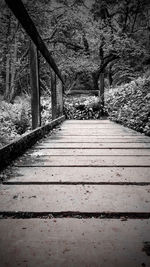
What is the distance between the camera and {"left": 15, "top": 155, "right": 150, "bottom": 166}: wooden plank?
1.79 meters

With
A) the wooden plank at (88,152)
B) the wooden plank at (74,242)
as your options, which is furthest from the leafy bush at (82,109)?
the wooden plank at (74,242)

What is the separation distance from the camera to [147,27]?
1301 centimetres

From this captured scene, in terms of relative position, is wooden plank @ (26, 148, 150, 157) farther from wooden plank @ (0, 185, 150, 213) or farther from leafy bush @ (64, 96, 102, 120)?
leafy bush @ (64, 96, 102, 120)

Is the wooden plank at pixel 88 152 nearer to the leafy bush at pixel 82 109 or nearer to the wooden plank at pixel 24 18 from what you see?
the wooden plank at pixel 24 18

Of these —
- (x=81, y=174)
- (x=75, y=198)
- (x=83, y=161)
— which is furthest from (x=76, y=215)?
(x=83, y=161)

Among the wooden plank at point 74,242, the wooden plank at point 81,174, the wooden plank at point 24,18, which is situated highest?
the wooden plank at point 24,18

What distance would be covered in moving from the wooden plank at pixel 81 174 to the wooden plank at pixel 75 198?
110 mm

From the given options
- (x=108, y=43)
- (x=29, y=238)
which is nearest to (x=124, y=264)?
(x=29, y=238)

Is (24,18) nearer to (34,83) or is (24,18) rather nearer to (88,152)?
(34,83)

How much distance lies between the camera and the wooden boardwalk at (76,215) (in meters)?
0.69

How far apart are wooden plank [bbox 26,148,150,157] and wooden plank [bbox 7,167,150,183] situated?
0.50 m

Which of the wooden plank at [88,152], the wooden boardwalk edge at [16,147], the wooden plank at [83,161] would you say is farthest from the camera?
the wooden plank at [88,152]

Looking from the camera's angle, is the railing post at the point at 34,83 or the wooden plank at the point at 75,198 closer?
the wooden plank at the point at 75,198

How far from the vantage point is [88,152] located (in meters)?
2.26
